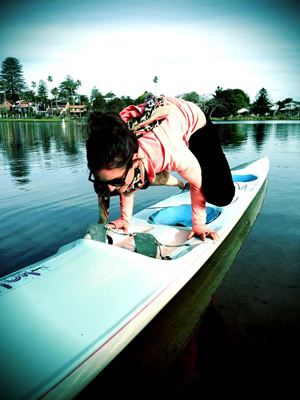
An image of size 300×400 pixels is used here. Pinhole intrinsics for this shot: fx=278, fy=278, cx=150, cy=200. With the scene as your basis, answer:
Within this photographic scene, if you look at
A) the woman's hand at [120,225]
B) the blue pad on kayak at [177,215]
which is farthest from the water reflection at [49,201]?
the blue pad on kayak at [177,215]

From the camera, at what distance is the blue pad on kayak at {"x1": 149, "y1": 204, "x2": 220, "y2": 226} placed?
373 centimetres

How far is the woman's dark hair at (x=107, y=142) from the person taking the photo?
1.61 metres

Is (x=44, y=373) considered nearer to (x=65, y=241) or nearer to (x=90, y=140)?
(x=90, y=140)

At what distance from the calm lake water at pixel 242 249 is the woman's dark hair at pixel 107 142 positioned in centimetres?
11

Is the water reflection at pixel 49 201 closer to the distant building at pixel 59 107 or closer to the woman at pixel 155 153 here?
the woman at pixel 155 153

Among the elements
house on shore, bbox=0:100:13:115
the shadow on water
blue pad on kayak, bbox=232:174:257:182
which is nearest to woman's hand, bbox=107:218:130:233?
the shadow on water

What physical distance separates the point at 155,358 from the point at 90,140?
1601 millimetres

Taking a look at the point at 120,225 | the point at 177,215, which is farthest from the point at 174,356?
the point at 177,215

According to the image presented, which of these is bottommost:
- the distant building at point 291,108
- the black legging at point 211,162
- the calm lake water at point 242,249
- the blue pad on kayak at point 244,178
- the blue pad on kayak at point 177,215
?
the calm lake water at point 242,249

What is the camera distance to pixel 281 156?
34.4ft

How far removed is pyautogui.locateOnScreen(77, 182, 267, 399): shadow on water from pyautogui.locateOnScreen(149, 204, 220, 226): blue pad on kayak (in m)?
1.13

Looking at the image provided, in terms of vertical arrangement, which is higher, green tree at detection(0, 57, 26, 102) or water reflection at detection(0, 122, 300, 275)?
green tree at detection(0, 57, 26, 102)

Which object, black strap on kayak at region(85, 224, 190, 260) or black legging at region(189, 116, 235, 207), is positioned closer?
black strap on kayak at region(85, 224, 190, 260)

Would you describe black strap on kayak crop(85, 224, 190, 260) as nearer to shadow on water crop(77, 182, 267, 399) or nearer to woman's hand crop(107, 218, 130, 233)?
woman's hand crop(107, 218, 130, 233)
